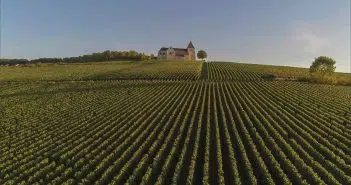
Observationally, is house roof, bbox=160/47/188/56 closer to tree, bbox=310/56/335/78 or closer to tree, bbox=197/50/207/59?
tree, bbox=197/50/207/59

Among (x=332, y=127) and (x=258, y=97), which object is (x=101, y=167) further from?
(x=258, y=97)

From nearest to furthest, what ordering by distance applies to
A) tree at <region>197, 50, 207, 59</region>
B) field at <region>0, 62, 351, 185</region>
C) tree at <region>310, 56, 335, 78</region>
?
field at <region>0, 62, 351, 185</region>, tree at <region>310, 56, 335, 78</region>, tree at <region>197, 50, 207, 59</region>

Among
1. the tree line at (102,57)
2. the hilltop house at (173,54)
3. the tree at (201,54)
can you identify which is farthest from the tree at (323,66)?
the tree at (201,54)

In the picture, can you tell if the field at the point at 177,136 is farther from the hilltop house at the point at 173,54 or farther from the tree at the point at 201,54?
the tree at the point at 201,54

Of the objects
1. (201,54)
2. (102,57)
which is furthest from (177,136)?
(201,54)

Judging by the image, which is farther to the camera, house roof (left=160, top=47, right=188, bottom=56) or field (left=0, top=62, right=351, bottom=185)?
house roof (left=160, top=47, right=188, bottom=56)

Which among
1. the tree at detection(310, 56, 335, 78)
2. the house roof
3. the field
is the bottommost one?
the field

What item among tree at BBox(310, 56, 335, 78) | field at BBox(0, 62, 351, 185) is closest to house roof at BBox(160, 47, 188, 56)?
tree at BBox(310, 56, 335, 78)
